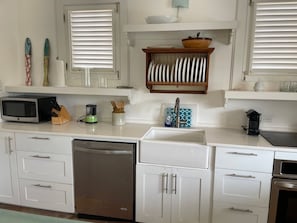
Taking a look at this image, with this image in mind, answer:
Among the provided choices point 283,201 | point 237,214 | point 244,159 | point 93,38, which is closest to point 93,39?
point 93,38

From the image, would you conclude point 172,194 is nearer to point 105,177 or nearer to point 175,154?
point 175,154

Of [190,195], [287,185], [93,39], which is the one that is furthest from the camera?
[93,39]

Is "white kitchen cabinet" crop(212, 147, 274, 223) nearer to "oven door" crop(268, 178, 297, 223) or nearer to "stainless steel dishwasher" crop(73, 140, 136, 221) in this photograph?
"oven door" crop(268, 178, 297, 223)

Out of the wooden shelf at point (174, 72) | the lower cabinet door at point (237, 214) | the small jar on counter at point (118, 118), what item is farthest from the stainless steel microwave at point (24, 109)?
the lower cabinet door at point (237, 214)

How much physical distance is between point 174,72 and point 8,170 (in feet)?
6.54

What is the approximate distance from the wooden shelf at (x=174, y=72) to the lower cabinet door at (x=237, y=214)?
1.13 meters

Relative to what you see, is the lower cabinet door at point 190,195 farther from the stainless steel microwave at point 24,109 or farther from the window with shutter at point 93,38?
the stainless steel microwave at point 24,109

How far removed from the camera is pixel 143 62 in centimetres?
279

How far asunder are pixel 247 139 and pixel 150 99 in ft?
3.65

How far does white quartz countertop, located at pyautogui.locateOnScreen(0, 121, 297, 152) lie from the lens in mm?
2160

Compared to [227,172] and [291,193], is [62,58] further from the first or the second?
[291,193]

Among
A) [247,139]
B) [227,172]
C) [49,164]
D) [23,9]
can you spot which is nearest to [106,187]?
[49,164]

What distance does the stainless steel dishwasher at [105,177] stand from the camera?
7.57ft

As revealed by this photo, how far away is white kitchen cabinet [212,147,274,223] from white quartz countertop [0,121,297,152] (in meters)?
0.08
